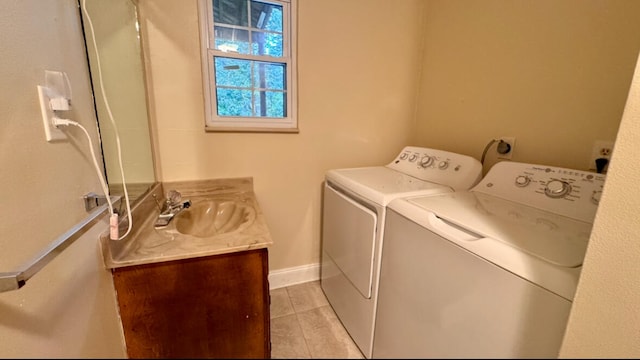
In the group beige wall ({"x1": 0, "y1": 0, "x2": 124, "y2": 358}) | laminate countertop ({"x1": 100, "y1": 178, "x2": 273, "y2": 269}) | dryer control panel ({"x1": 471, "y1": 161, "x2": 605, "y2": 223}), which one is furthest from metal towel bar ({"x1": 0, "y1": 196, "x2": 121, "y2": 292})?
dryer control panel ({"x1": 471, "y1": 161, "x2": 605, "y2": 223})

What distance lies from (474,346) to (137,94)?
72.4 inches

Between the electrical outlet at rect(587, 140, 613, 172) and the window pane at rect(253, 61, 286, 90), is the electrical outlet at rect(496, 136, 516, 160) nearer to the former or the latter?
the electrical outlet at rect(587, 140, 613, 172)

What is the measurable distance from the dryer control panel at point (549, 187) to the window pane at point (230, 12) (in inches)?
67.3

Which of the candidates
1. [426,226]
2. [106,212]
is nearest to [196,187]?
[106,212]

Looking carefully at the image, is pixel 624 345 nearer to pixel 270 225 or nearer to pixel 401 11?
pixel 270 225

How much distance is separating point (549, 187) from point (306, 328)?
1.52m

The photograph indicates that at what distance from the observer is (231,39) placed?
156 centimetres

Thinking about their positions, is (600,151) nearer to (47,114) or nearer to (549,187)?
(549,187)

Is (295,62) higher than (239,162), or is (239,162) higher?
(295,62)

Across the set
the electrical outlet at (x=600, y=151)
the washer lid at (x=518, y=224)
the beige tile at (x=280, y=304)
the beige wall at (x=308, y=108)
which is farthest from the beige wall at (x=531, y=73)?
the beige tile at (x=280, y=304)

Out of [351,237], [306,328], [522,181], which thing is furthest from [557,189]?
[306,328]

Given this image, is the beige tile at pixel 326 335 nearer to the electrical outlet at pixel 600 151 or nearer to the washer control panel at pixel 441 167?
the washer control panel at pixel 441 167

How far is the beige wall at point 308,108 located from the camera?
57.6 inches

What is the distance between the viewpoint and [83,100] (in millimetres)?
827
